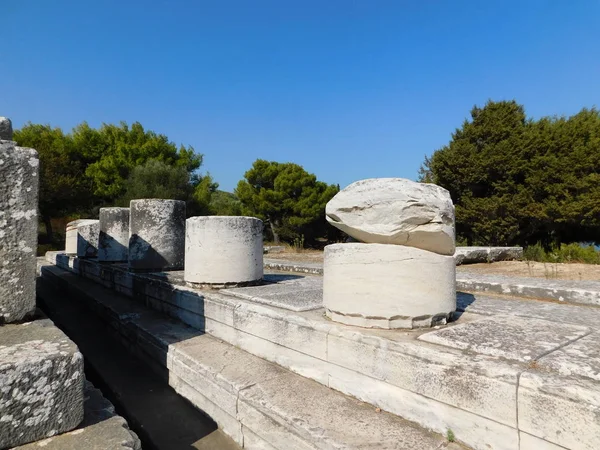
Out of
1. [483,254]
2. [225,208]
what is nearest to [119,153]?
[225,208]

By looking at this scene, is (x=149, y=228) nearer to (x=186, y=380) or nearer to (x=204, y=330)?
(x=204, y=330)

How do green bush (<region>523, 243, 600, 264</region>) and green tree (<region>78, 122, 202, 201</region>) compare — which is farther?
green tree (<region>78, 122, 202, 201</region>)

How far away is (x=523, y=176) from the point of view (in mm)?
18484

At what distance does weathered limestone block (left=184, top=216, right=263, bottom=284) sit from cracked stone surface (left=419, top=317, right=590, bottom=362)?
10.0ft

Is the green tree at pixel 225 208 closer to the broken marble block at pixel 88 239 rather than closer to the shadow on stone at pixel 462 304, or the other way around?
the broken marble block at pixel 88 239

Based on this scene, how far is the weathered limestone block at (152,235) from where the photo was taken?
705 centimetres

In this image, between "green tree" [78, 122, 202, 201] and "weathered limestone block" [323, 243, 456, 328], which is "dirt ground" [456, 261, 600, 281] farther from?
"green tree" [78, 122, 202, 201]

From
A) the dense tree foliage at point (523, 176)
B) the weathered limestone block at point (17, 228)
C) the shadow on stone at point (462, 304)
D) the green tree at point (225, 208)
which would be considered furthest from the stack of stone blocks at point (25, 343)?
the green tree at point (225, 208)

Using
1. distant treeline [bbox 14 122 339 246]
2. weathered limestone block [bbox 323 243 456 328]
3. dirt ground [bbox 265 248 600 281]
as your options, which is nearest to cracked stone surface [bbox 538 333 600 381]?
weathered limestone block [bbox 323 243 456 328]

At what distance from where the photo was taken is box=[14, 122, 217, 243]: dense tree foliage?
22625 mm

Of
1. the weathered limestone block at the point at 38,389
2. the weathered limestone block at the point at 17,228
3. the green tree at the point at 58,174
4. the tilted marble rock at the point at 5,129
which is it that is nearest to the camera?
the weathered limestone block at the point at 38,389

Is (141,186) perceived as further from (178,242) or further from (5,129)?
(5,129)

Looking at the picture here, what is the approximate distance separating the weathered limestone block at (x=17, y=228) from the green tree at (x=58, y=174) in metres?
22.6

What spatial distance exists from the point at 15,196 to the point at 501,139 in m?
20.9
